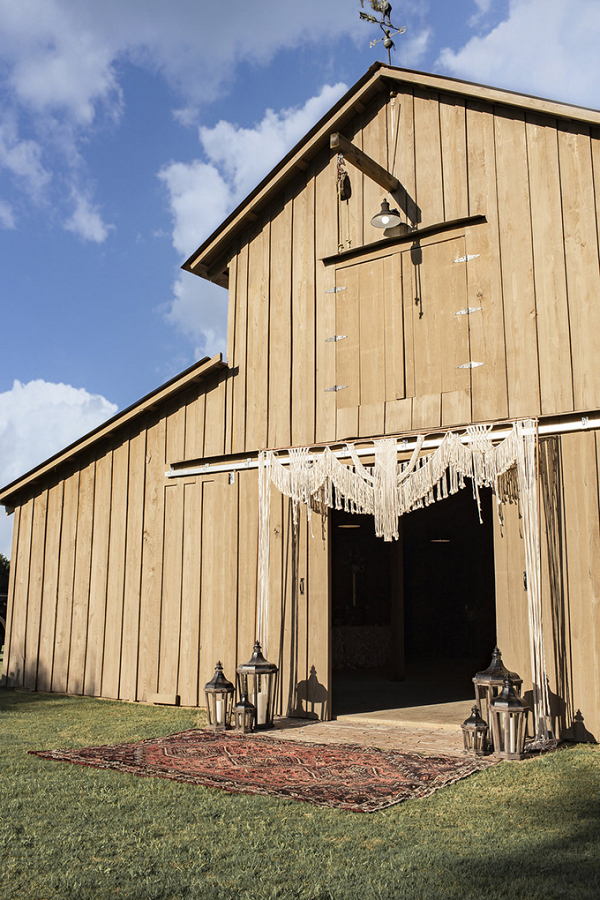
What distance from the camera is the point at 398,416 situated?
7938 mm

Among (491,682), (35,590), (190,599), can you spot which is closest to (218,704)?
(190,599)

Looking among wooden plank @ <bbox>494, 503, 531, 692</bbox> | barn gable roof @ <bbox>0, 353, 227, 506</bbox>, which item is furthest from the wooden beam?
wooden plank @ <bbox>494, 503, 531, 692</bbox>

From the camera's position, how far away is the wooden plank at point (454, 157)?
7949mm

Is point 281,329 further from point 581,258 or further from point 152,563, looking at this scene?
point 581,258

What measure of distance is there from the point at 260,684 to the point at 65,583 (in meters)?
3.87

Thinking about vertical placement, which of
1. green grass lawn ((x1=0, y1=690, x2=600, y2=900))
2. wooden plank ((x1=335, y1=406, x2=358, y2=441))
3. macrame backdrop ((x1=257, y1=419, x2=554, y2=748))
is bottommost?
green grass lawn ((x1=0, y1=690, x2=600, y2=900))

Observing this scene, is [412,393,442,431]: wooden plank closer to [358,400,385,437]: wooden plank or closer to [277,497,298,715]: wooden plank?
[358,400,385,437]: wooden plank

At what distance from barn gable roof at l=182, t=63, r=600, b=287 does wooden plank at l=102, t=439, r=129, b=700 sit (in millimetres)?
2571

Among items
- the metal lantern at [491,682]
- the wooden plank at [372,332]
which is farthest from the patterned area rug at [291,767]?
the wooden plank at [372,332]

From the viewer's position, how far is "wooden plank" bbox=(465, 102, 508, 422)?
7.42 m

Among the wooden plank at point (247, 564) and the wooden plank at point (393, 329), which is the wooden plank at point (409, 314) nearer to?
the wooden plank at point (393, 329)

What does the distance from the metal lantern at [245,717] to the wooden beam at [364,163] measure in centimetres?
541

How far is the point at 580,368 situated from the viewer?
22.9 ft

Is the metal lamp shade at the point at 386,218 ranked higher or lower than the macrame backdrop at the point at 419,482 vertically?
higher
